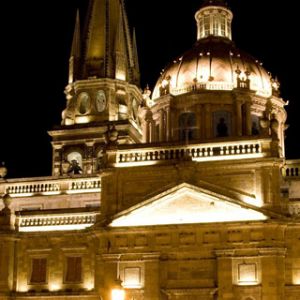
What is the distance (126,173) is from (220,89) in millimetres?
11374

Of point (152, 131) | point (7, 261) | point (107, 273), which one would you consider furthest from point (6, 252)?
point (152, 131)

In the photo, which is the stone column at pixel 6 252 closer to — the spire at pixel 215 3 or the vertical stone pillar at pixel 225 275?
the vertical stone pillar at pixel 225 275

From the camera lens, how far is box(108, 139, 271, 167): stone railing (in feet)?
129

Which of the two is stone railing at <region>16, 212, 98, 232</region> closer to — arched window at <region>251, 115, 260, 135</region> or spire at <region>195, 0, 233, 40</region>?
arched window at <region>251, 115, 260, 135</region>

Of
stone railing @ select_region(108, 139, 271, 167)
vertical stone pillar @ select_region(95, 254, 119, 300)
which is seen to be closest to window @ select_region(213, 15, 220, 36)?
stone railing @ select_region(108, 139, 271, 167)

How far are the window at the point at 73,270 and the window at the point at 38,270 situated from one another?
1.44 meters

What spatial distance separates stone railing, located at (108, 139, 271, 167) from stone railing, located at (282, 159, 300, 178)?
679cm

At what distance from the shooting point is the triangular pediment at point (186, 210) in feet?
127

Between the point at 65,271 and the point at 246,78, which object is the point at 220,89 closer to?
the point at 246,78

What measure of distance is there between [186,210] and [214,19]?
19574mm

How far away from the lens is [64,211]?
4372 centimetres

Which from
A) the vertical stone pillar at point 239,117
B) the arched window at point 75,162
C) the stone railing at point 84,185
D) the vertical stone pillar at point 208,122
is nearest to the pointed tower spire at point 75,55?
the arched window at point 75,162

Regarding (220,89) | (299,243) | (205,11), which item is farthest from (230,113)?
(299,243)

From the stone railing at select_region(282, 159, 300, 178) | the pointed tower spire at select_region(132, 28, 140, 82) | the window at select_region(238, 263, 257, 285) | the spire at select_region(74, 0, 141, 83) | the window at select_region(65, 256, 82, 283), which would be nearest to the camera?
the window at select_region(238, 263, 257, 285)
